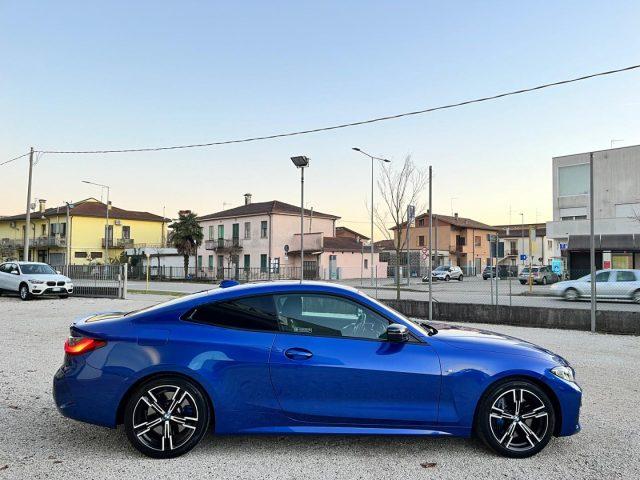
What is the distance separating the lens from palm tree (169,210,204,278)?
2095 inches

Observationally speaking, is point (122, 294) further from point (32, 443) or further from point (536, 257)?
point (536, 257)

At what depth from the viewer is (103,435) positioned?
→ 4.60 metres

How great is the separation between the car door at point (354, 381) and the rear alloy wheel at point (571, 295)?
74.4 ft

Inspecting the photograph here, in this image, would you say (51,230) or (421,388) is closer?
(421,388)

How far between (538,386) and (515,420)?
334 mm

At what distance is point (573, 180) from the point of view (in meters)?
41.9

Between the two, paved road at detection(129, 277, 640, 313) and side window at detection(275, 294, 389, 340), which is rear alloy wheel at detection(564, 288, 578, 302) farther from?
side window at detection(275, 294, 389, 340)

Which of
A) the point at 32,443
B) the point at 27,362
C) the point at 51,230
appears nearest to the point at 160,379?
the point at 32,443

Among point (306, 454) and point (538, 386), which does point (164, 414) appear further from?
point (538, 386)

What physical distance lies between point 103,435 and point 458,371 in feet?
10.4

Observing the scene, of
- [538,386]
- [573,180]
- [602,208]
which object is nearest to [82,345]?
[538,386]

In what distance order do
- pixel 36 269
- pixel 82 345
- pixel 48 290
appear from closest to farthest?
pixel 82 345 < pixel 48 290 < pixel 36 269

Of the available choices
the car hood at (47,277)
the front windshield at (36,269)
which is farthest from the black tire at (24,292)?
the front windshield at (36,269)

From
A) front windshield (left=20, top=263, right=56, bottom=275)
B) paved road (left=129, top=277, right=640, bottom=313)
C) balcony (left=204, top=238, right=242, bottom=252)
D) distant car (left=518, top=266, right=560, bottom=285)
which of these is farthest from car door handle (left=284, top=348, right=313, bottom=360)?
balcony (left=204, top=238, right=242, bottom=252)
